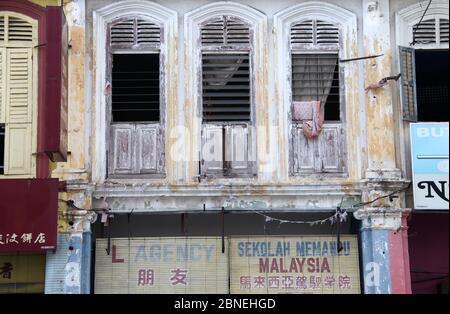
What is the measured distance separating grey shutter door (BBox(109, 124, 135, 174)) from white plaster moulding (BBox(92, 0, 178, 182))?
12 cm

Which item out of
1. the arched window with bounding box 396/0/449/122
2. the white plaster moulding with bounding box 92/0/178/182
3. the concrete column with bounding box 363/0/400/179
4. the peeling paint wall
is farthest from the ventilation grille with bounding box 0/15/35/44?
the arched window with bounding box 396/0/449/122

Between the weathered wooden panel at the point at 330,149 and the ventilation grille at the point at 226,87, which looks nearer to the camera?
the weathered wooden panel at the point at 330,149

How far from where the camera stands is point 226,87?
38.8 ft

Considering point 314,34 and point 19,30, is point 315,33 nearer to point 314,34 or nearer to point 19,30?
point 314,34

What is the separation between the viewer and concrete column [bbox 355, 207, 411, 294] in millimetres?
11188

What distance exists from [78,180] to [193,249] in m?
1.70

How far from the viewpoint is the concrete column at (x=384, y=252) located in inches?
440

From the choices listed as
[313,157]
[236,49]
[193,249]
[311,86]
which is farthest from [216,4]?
[193,249]

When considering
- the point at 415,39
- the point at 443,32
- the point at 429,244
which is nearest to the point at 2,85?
the point at 415,39

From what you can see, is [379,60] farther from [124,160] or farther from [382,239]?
[124,160]

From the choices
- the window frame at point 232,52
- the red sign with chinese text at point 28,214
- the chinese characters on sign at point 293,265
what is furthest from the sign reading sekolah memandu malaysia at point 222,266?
the window frame at point 232,52

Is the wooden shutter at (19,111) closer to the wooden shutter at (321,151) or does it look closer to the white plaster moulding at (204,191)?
the white plaster moulding at (204,191)

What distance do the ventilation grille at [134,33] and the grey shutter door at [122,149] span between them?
111 cm

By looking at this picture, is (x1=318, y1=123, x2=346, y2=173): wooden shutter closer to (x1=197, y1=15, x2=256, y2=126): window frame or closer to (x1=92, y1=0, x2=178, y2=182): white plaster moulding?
(x1=197, y1=15, x2=256, y2=126): window frame
